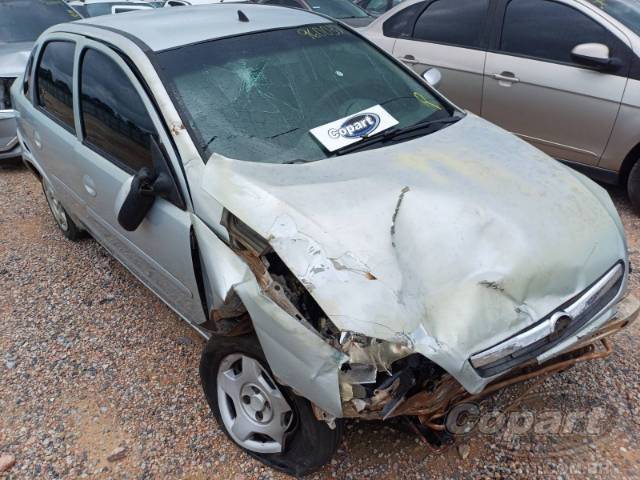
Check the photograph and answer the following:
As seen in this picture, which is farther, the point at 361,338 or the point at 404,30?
the point at 404,30

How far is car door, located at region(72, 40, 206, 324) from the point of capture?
2344 millimetres

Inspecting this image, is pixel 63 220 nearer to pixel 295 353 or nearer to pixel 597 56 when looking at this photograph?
pixel 295 353

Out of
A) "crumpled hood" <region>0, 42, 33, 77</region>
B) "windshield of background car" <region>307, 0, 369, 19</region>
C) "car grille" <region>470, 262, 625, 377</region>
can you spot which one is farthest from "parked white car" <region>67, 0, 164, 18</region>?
"car grille" <region>470, 262, 625, 377</region>

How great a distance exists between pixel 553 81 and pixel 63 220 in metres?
3.90

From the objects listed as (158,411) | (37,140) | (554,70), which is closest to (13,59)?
(37,140)

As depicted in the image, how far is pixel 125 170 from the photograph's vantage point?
2.62 m

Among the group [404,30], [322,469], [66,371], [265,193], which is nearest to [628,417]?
[322,469]

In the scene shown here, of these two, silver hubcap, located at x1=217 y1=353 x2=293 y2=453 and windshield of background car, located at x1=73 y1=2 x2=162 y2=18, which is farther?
windshield of background car, located at x1=73 y1=2 x2=162 y2=18

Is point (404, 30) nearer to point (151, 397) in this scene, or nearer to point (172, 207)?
point (172, 207)

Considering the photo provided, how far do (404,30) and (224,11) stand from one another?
2.37m

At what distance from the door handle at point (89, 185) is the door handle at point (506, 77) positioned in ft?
10.4

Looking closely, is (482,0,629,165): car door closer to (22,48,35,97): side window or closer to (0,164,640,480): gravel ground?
(0,164,640,480): gravel ground

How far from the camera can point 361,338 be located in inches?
64.3

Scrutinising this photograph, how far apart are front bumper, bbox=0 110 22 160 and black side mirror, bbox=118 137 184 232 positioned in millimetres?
3875
